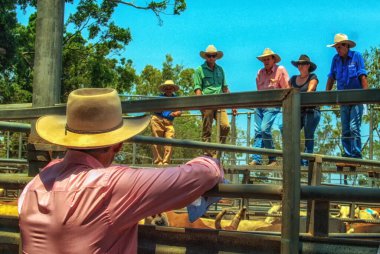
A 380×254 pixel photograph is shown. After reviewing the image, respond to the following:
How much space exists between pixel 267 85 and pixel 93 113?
260 inches

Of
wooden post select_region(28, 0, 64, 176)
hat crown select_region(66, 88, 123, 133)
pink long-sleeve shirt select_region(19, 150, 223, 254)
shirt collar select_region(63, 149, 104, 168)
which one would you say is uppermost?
wooden post select_region(28, 0, 64, 176)

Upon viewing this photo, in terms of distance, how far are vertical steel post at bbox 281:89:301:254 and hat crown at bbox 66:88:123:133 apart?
0.76 m

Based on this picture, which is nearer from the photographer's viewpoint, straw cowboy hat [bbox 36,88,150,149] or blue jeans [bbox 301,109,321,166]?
straw cowboy hat [bbox 36,88,150,149]

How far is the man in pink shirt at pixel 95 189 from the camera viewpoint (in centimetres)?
236

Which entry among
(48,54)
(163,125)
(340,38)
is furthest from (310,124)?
(48,54)

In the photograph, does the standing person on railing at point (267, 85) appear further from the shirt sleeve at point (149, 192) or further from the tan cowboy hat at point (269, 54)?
the shirt sleeve at point (149, 192)

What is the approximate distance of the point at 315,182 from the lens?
5.20 m

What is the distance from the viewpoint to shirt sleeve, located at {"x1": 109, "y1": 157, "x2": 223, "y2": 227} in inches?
93.4

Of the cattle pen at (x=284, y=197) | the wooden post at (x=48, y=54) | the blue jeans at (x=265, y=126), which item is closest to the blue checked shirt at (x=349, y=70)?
the blue jeans at (x=265, y=126)

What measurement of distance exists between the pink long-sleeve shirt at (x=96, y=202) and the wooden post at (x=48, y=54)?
2.71 metres

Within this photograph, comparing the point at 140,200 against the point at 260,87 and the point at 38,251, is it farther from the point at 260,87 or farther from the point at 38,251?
the point at 260,87

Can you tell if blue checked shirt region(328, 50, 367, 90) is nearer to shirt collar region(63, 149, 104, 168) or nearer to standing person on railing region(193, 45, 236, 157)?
Result: standing person on railing region(193, 45, 236, 157)

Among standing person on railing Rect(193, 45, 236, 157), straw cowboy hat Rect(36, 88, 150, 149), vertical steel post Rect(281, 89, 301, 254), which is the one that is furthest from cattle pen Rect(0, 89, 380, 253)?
standing person on railing Rect(193, 45, 236, 157)

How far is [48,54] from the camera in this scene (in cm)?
515
